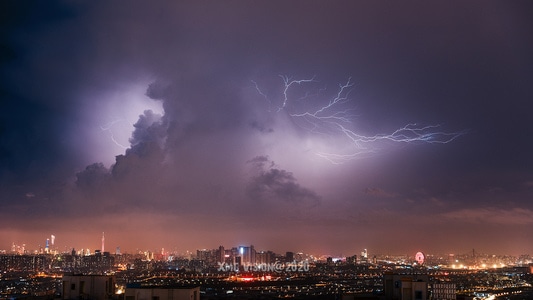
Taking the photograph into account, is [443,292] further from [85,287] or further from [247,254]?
[247,254]

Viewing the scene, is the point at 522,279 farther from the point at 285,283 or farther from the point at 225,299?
the point at 225,299

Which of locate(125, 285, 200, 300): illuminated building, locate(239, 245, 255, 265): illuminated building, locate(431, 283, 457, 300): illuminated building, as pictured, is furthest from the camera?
locate(239, 245, 255, 265): illuminated building

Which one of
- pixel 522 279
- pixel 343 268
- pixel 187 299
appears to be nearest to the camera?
pixel 187 299

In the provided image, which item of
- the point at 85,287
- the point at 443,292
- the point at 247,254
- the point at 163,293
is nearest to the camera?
the point at 163,293

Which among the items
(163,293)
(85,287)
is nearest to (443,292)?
(163,293)

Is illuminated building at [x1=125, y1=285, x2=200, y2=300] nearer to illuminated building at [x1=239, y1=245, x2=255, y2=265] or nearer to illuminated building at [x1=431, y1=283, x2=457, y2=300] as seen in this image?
illuminated building at [x1=431, y1=283, x2=457, y2=300]

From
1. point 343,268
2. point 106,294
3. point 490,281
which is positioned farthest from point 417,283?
point 343,268

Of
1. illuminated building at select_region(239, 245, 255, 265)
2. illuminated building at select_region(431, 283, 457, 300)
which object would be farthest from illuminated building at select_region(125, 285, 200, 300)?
illuminated building at select_region(239, 245, 255, 265)

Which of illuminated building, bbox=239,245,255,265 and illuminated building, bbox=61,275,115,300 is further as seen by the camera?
illuminated building, bbox=239,245,255,265

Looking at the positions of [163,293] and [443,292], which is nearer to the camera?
[163,293]

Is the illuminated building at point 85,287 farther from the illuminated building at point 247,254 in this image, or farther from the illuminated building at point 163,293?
the illuminated building at point 247,254

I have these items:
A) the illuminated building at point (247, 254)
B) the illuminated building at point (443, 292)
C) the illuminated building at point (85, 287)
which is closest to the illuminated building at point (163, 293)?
the illuminated building at point (85, 287)
